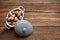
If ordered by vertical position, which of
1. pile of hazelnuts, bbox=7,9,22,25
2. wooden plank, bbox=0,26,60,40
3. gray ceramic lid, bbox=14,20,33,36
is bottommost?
wooden plank, bbox=0,26,60,40

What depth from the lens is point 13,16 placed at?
1.48 metres

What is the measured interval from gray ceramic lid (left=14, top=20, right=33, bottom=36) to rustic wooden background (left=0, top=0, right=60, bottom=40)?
43mm

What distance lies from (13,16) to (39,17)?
0.90ft

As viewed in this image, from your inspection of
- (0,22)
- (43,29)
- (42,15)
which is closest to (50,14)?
(42,15)

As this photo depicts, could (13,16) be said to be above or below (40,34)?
above

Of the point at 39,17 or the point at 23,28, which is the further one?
the point at 39,17

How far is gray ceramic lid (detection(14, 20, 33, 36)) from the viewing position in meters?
1.40

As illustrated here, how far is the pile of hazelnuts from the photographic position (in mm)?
1464

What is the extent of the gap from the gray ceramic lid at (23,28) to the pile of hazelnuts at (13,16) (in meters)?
0.05

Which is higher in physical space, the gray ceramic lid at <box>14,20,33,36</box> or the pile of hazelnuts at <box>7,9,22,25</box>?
the pile of hazelnuts at <box>7,9,22,25</box>

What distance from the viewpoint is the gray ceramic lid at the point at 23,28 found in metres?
1.40

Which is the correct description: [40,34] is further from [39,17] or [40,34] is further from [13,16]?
[13,16]

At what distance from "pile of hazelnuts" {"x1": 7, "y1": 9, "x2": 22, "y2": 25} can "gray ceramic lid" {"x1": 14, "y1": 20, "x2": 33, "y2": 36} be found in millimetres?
53

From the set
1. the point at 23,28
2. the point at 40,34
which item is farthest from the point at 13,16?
the point at 40,34
